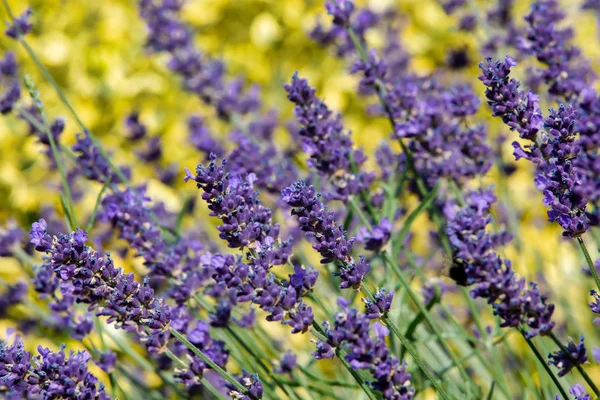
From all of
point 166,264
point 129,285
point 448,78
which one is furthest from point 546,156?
point 448,78

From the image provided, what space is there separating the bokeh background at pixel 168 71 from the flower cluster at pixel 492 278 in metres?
2.61

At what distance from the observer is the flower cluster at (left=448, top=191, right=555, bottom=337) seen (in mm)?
1239

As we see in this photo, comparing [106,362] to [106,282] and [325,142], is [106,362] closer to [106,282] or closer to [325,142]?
[106,282]

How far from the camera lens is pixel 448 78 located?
378 centimetres

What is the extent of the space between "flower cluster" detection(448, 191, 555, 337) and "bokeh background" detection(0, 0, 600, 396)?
261cm

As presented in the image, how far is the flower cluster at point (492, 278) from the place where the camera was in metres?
1.24

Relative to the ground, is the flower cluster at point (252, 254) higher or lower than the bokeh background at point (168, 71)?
lower

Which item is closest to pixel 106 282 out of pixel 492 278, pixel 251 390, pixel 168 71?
pixel 251 390

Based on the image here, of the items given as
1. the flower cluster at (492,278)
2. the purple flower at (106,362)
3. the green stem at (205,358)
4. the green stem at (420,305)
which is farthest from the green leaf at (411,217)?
the purple flower at (106,362)

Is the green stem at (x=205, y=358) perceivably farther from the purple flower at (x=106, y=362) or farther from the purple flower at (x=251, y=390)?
the purple flower at (x=106, y=362)

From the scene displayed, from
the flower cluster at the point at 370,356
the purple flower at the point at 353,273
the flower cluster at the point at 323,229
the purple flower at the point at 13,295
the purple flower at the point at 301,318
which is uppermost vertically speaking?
the purple flower at the point at 13,295

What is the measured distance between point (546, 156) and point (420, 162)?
0.69 metres

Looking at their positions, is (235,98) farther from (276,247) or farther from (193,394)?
(276,247)

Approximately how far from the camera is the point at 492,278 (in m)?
1.24
